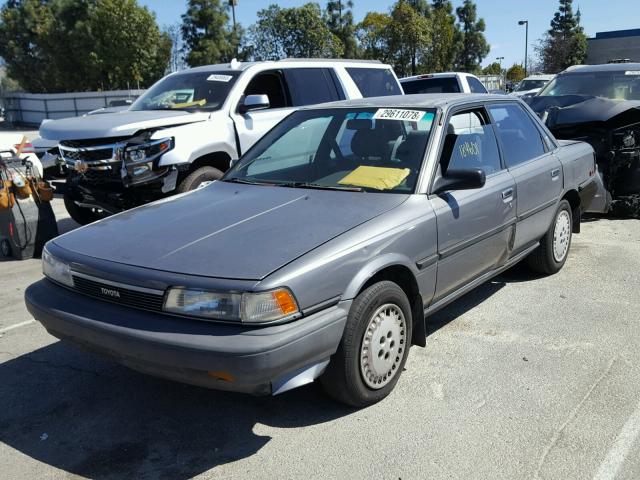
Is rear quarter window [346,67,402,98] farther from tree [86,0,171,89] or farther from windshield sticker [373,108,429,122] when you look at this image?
tree [86,0,171,89]

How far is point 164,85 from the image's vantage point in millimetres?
8031

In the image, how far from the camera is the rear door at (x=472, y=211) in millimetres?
3854

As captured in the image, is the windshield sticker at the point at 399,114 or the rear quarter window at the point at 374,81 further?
the rear quarter window at the point at 374,81

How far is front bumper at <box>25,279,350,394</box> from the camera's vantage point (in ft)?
8.93

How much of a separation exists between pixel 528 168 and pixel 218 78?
4.16m

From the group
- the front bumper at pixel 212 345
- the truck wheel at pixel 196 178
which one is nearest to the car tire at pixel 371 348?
the front bumper at pixel 212 345

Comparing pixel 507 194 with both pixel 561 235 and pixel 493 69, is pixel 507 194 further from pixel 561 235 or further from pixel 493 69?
pixel 493 69

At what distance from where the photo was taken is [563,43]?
53.8 metres

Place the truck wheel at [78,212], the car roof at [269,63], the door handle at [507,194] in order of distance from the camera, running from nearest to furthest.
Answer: the door handle at [507,194] < the car roof at [269,63] < the truck wheel at [78,212]

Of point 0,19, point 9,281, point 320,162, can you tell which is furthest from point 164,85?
point 0,19

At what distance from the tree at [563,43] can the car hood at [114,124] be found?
51656 millimetres

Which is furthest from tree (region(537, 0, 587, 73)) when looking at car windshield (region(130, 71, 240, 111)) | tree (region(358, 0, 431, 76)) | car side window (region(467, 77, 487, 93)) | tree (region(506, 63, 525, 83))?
car windshield (region(130, 71, 240, 111))

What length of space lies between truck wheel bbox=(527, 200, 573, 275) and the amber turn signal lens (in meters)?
3.22

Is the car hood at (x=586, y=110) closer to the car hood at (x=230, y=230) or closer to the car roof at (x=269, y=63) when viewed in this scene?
the car roof at (x=269, y=63)
